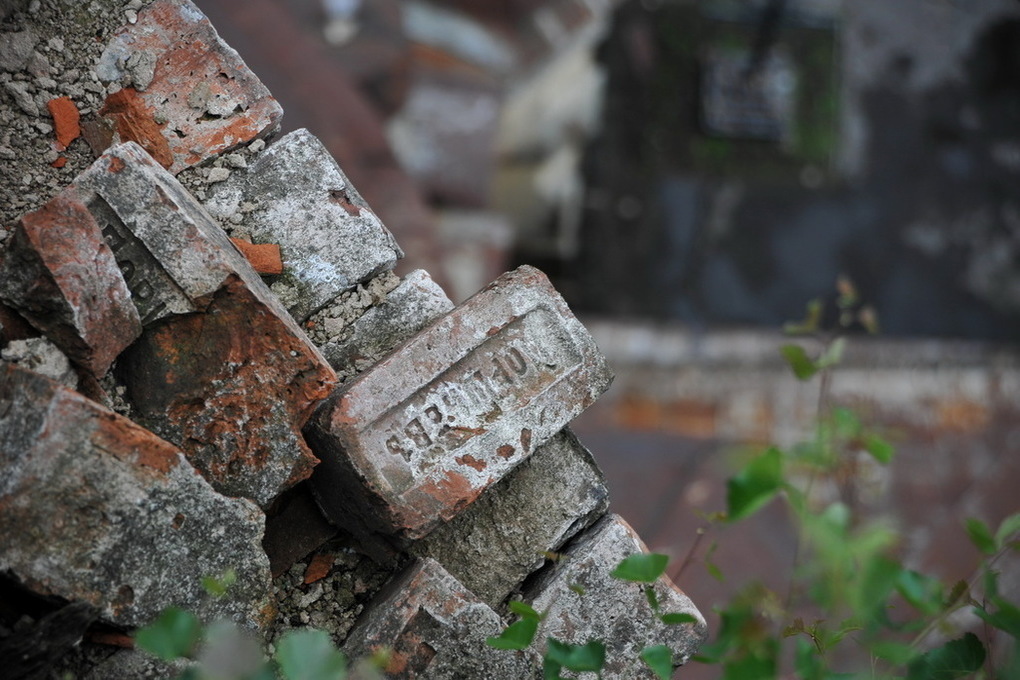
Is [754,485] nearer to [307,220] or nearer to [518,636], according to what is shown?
[518,636]

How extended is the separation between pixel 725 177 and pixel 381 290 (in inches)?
132

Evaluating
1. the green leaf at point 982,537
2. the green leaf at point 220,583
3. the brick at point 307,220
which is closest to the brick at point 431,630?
the green leaf at point 220,583

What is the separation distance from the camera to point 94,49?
1.60m

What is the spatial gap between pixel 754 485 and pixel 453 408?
566mm

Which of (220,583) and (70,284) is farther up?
(70,284)

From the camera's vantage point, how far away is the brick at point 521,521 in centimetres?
159

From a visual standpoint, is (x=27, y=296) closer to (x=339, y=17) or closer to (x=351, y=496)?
(x=351, y=496)

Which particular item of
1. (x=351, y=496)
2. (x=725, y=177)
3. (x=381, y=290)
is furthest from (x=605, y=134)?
(x=351, y=496)

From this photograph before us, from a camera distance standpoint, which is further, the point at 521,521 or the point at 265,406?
the point at 521,521

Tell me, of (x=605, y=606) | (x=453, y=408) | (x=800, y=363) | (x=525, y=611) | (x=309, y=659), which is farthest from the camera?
(x=800, y=363)

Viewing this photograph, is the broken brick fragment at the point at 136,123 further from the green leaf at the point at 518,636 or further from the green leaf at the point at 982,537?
the green leaf at the point at 982,537

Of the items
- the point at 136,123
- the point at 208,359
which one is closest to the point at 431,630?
the point at 208,359

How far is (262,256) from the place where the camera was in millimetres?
1605

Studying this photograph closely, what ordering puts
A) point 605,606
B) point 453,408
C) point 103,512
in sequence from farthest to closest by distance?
point 605,606
point 453,408
point 103,512
